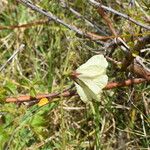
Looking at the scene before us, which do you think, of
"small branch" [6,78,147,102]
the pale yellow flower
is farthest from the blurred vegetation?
the pale yellow flower

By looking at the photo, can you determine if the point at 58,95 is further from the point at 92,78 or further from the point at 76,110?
the point at 76,110

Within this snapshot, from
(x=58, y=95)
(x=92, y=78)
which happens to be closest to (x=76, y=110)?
(x=58, y=95)

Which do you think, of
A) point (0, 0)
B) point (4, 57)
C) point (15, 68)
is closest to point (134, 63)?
point (15, 68)

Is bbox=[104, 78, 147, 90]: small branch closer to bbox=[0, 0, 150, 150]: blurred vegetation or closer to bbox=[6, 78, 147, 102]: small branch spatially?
bbox=[6, 78, 147, 102]: small branch

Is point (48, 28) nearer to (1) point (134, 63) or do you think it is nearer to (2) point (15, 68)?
(2) point (15, 68)

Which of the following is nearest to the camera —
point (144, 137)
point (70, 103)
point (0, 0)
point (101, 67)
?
point (101, 67)

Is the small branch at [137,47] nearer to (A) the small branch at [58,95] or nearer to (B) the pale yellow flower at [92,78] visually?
(A) the small branch at [58,95]

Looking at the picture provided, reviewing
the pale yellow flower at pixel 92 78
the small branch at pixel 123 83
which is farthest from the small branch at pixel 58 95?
the pale yellow flower at pixel 92 78

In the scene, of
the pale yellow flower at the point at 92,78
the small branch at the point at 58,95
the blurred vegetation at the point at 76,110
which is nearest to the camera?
the pale yellow flower at the point at 92,78

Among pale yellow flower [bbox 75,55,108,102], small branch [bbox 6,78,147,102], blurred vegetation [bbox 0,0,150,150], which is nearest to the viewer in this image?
pale yellow flower [bbox 75,55,108,102]

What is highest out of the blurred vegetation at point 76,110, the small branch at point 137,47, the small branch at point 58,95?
the small branch at point 137,47

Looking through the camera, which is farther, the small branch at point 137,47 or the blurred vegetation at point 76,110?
the blurred vegetation at point 76,110
